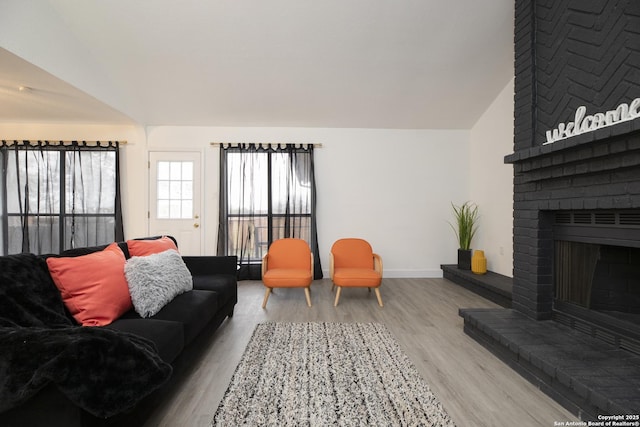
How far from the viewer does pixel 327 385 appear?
194 centimetres

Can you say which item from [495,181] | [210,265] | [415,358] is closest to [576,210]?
[415,358]

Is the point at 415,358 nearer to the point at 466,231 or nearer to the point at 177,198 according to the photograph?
the point at 466,231

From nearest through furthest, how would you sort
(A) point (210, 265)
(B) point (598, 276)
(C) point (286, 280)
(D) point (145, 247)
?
(B) point (598, 276)
(D) point (145, 247)
(A) point (210, 265)
(C) point (286, 280)

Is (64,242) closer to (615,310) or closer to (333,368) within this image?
(333,368)

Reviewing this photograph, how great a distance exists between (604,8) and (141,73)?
461 cm

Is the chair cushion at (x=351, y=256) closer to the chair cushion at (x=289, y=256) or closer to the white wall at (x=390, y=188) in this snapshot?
the chair cushion at (x=289, y=256)

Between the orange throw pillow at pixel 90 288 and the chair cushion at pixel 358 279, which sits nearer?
the orange throw pillow at pixel 90 288

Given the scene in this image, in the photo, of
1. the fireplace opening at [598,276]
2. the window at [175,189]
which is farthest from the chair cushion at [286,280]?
the fireplace opening at [598,276]

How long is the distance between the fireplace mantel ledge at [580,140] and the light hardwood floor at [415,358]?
1.60 meters

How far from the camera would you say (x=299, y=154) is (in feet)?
16.3

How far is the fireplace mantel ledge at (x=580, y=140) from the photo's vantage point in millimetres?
1670

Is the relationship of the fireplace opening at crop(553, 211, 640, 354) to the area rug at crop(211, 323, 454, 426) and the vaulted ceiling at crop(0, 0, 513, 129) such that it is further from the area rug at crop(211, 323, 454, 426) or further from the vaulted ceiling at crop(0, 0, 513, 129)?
the vaulted ceiling at crop(0, 0, 513, 129)

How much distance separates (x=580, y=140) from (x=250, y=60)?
11.1 feet

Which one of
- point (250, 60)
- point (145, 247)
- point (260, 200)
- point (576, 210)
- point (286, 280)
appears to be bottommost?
point (286, 280)
